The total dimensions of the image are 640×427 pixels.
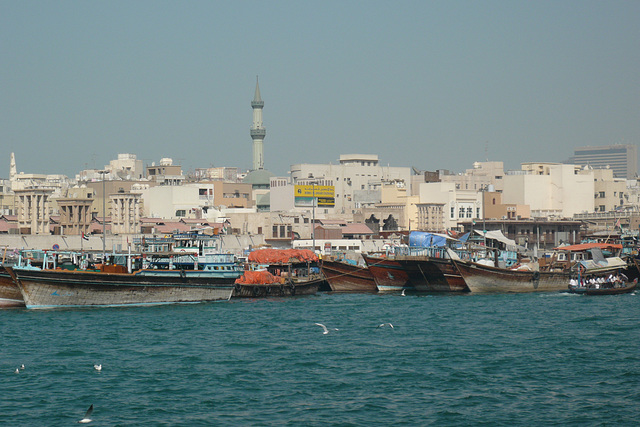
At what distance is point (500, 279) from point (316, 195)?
66623 millimetres

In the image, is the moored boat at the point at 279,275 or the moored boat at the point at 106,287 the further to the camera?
the moored boat at the point at 279,275

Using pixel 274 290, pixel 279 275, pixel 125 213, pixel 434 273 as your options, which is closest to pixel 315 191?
pixel 125 213

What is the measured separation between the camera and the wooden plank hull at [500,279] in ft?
233

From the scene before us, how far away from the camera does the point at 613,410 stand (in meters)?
31.1

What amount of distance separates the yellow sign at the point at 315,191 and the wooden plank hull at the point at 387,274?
186 ft

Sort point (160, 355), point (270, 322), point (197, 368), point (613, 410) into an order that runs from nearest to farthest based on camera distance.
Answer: point (613, 410) < point (197, 368) < point (160, 355) < point (270, 322)

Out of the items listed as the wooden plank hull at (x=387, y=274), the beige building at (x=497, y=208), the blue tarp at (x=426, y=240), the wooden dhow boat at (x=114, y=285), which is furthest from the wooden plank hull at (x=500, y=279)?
the beige building at (x=497, y=208)

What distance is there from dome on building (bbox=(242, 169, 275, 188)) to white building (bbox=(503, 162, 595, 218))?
4384 cm

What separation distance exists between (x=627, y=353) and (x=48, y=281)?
32801 mm

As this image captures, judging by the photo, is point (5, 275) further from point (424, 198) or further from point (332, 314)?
point (424, 198)

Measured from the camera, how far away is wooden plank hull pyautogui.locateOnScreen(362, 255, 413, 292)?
248ft

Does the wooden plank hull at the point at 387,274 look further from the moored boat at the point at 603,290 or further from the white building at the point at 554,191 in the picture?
the white building at the point at 554,191

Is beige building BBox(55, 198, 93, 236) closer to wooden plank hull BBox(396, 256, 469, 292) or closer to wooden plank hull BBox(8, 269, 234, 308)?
wooden plank hull BBox(396, 256, 469, 292)

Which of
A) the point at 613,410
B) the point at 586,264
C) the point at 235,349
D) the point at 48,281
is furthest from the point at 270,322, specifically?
the point at 586,264
